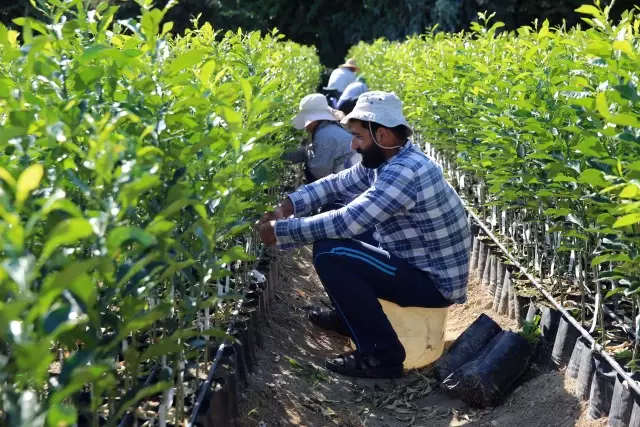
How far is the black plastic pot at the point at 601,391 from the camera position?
12.9 feet

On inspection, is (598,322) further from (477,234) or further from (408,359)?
(477,234)

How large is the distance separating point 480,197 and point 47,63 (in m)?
4.87

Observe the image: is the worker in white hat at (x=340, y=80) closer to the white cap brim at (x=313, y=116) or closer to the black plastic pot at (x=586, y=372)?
the white cap brim at (x=313, y=116)

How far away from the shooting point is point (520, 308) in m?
5.39

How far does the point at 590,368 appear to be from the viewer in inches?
163

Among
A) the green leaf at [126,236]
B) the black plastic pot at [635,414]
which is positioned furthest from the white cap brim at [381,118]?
the green leaf at [126,236]

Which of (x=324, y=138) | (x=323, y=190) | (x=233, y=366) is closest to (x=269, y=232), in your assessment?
(x=323, y=190)

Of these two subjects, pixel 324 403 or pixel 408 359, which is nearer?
pixel 324 403

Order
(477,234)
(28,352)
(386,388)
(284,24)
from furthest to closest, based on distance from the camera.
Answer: (284,24), (477,234), (386,388), (28,352)

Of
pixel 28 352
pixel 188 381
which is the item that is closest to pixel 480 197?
pixel 188 381

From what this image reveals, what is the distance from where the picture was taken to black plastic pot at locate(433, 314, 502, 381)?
4.82 meters

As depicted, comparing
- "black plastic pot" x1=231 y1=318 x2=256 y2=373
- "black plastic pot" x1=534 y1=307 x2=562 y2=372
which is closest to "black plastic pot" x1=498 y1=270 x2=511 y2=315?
"black plastic pot" x1=534 y1=307 x2=562 y2=372

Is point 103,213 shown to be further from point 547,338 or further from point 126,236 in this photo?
point 547,338

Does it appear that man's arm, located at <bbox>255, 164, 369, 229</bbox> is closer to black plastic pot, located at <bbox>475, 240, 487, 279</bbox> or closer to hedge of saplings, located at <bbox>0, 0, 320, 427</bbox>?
hedge of saplings, located at <bbox>0, 0, 320, 427</bbox>
